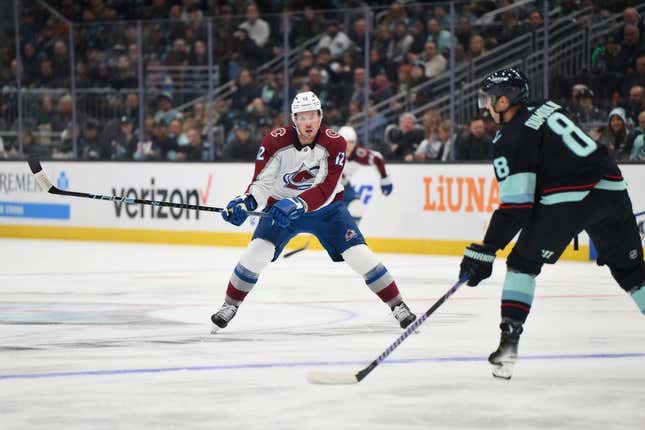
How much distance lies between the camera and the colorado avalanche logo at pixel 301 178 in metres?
6.95

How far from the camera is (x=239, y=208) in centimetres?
674

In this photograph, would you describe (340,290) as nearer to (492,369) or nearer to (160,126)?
(492,369)

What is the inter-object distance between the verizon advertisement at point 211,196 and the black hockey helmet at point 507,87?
6.26 metres

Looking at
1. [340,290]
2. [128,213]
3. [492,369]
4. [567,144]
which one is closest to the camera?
[567,144]

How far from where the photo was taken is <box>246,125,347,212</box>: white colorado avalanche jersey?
6.89m

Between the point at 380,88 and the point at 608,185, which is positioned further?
the point at 380,88

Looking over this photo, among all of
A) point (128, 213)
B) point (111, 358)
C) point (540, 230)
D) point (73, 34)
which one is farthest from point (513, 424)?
point (73, 34)

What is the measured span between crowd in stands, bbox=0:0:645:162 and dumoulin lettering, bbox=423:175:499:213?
0.84ft

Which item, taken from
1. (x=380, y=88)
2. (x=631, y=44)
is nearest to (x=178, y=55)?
(x=380, y=88)

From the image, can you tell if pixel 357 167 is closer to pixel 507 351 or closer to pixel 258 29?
pixel 258 29

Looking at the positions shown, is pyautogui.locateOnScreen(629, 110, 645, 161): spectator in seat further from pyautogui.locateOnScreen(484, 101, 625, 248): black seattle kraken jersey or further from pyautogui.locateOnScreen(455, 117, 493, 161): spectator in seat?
pyautogui.locateOnScreen(484, 101, 625, 248): black seattle kraken jersey

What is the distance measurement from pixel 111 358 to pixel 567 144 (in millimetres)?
2335

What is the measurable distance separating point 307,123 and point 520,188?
2.12m

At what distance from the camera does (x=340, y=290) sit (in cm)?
935
